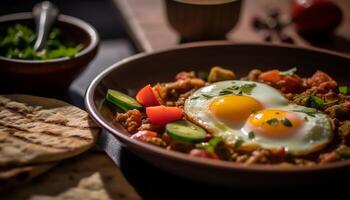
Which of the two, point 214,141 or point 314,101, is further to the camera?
point 314,101

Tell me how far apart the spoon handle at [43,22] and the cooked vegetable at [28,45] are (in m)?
0.04

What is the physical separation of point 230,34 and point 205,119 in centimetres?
202

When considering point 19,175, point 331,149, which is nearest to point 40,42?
point 19,175

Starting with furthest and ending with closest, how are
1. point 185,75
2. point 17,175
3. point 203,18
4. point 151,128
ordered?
point 203,18, point 185,75, point 151,128, point 17,175

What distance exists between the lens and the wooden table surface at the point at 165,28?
4.69 m

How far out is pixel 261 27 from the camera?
4.86 meters

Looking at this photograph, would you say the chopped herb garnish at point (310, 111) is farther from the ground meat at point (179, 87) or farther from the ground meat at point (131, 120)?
the ground meat at point (131, 120)

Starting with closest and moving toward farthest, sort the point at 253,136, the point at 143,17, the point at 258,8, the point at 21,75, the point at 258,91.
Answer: the point at 253,136 < the point at 258,91 < the point at 21,75 < the point at 143,17 < the point at 258,8

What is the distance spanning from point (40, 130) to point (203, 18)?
75.7 inches

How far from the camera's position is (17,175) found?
2.52 m

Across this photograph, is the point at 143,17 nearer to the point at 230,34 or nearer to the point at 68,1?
the point at 230,34

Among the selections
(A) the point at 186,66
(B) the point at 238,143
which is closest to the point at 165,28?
(A) the point at 186,66

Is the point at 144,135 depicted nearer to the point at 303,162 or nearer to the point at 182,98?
the point at 182,98

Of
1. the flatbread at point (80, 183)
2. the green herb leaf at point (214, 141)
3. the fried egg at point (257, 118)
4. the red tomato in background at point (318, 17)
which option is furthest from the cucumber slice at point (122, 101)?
the red tomato in background at point (318, 17)
